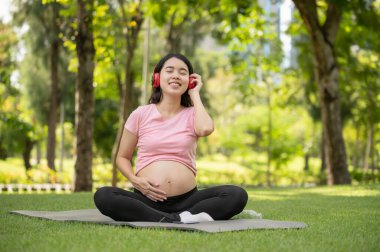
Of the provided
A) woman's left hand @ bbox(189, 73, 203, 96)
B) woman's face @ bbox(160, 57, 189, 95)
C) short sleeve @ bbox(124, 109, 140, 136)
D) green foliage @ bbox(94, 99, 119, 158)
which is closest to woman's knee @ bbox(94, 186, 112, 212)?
short sleeve @ bbox(124, 109, 140, 136)

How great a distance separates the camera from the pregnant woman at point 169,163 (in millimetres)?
5367

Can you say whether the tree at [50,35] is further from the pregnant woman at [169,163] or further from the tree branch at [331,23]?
the pregnant woman at [169,163]

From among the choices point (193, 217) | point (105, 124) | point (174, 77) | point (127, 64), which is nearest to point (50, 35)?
point (127, 64)

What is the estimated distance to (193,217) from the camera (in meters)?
5.32

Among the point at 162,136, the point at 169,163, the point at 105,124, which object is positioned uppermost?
the point at 162,136

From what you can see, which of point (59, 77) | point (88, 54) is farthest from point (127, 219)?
point (59, 77)

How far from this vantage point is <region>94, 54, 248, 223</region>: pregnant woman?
17.6 feet

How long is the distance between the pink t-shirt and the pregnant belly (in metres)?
0.06

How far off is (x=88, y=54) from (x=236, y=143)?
2941 centimetres

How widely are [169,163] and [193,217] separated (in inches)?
24.1

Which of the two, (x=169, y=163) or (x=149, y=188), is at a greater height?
(x=169, y=163)

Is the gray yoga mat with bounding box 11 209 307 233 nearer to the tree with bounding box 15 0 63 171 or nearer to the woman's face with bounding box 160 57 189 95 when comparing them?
the woman's face with bounding box 160 57 189 95

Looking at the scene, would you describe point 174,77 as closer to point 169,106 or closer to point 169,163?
point 169,106

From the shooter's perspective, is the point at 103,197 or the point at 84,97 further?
the point at 84,97
